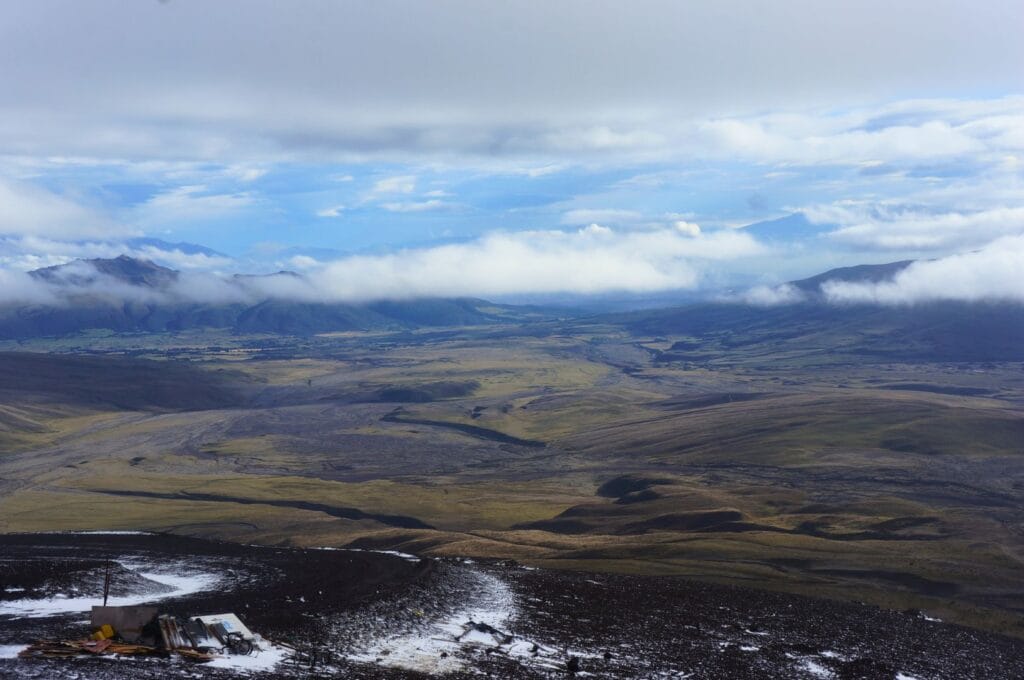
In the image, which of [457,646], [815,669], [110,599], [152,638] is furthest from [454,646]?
[110,599]

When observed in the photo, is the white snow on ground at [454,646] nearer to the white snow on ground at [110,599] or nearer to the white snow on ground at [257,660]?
the white snow on ground at [257,660]

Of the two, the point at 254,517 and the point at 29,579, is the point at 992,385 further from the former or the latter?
the point at 29,579

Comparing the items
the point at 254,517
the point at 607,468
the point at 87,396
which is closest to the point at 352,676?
A: the point at 254,517

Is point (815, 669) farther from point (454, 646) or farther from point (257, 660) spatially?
point (257, 660)

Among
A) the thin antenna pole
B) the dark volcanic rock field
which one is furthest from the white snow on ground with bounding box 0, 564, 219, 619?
the thin antenna pole

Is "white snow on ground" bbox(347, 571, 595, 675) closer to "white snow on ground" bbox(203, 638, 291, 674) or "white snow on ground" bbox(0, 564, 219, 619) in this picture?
"white snow on ground" bbox(203, 638, 291, 674)
